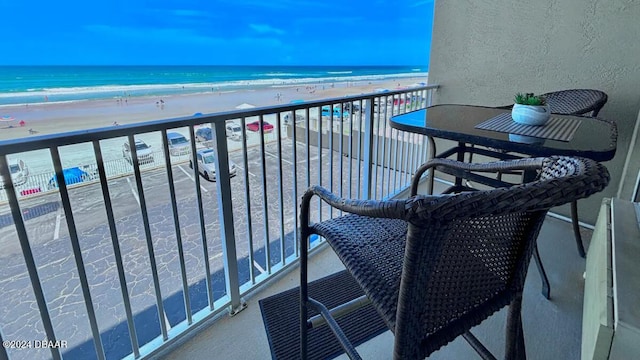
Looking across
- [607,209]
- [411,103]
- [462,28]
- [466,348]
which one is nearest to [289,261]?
[466,348]

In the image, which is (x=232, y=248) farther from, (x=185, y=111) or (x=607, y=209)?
(x=185, y=111)

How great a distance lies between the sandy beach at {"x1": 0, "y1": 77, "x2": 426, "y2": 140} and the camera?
11055 mm

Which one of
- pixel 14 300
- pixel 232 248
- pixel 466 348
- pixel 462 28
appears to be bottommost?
pixel 14 300

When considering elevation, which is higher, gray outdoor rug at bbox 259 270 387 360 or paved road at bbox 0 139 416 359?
gray outdoor rug at bbox 259 270 387 360

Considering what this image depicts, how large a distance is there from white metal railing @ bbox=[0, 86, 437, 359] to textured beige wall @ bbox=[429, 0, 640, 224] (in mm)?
407

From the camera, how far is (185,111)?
44.2 ft

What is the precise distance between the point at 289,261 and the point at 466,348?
1093 millimetres

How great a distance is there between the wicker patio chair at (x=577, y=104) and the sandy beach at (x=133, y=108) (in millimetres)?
7879

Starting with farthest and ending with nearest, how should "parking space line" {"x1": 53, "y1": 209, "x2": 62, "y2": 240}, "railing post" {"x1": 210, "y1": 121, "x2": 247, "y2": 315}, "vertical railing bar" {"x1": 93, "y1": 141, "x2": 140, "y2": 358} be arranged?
1. "parking space line" {"x1": 53, "y1": 209, "x2": 62, "y2": 240}
2. "railing post" {"x1": 210, "y1": 121, "x2": 247, "y2": 315}
3. "vertical railing bar" {"x1": 93, "y1": 141, "x2": 140, "y2": 358}

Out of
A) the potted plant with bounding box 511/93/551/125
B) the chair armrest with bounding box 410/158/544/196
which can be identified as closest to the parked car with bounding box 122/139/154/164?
the chair armrest with bounding box 410/158/544/196

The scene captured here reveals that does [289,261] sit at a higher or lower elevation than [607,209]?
lower

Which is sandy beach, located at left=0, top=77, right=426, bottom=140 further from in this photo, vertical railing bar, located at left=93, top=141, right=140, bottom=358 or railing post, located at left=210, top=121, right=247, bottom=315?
vertical railing bar, located at left=93, top=141, right=140, bottom=358

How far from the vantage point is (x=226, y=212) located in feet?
5.05

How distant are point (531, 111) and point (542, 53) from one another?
54.3 inches
